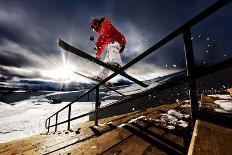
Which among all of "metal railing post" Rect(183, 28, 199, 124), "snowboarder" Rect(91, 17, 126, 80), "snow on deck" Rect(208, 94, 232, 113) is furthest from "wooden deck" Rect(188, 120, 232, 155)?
"snowboarder" Rect(91, 17, 126, 80)

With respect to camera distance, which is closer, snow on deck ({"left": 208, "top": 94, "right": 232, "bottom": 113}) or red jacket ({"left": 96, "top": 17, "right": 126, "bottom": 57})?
snow on deck ({"left": 208, "top": 94, "right": 232, "bottom": 113})

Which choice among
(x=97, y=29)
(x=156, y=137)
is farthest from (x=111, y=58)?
(x=156, y=137)

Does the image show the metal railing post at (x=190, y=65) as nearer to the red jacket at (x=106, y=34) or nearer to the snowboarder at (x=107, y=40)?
the snowboarder at (x=107, y=40)

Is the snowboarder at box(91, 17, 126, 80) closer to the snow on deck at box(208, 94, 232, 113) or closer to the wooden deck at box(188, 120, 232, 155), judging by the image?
the snow on deck at box(208, 94, 232, 113)

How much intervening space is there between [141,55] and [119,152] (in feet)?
3.57

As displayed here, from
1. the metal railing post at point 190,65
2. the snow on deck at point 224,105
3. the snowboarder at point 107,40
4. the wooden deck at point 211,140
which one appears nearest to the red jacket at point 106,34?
the snowboarder at point 107,40

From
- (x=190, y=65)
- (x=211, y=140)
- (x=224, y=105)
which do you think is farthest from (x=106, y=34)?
(x=211, y=140)

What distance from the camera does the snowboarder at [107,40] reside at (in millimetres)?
5559

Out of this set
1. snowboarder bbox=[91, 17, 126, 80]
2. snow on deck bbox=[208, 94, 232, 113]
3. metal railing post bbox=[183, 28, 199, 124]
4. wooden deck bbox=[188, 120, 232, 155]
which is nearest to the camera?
wooden deck bbox=[188, 120, 232, 155]

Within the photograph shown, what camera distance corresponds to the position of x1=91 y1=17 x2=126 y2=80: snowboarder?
5.56m

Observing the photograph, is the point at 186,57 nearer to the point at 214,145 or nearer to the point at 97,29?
the point at 214,145

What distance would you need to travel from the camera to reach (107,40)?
5.66 meters

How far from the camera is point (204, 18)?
1.55 m

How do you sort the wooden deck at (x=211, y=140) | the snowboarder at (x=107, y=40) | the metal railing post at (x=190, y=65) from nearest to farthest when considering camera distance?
the wooden deck at (x=211, y=140)
the metal railing post at (x=190, y=65)
the snowboarder at (x=107, y=40)
